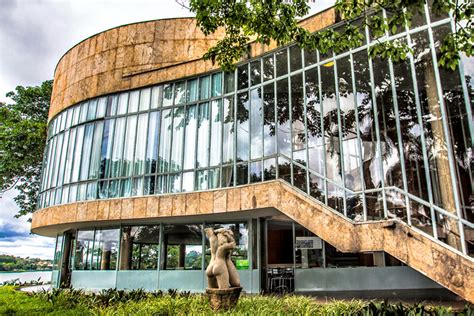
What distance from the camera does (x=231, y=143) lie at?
13078 millimetres

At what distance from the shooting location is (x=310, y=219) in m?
9.55

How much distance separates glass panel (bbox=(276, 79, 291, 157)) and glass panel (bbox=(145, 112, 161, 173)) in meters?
5.27

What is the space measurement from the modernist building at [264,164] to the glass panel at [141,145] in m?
0.06

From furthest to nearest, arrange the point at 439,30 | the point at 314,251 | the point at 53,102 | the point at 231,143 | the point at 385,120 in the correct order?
1. the point at 53,102
2. the point at 231,143
3. the point at 314,251
4. the point at 385,120
5. the point at 439,30

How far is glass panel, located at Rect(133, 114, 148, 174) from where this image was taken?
1453 cm

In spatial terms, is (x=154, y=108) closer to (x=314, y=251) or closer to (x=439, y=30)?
(x=314, y=251)

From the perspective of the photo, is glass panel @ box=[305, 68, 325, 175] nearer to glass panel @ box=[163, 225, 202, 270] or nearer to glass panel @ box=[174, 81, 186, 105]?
glass panel @ box=[174, 81, 186, 105]

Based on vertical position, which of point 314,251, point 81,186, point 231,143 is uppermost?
point 231,143

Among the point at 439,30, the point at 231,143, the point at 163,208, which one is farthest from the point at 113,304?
the point at 439,30

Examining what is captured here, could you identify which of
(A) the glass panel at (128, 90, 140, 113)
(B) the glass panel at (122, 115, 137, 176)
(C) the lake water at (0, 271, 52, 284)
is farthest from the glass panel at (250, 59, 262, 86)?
(C) the lake water at (0, 271, 52, 284)

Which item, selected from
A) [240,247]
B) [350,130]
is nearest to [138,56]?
[240,247]

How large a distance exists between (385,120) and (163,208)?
317 inches

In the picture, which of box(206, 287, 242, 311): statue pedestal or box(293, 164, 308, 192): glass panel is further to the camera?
box(293, 164, 308, 192): glass panel

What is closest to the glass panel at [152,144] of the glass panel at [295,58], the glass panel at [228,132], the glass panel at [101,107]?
the glass panel at [101,107]
